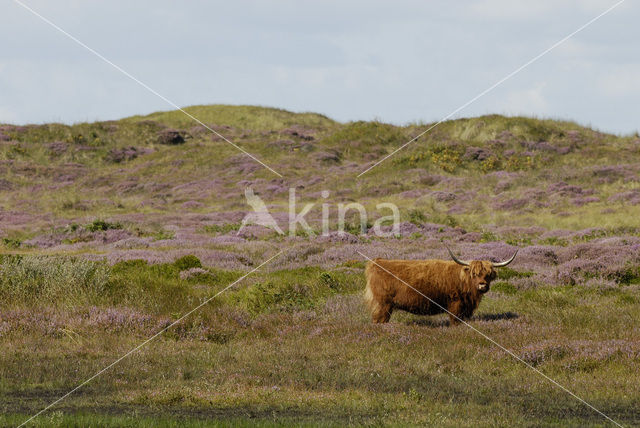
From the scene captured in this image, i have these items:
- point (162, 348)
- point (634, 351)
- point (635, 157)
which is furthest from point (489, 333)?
point (635, 157)

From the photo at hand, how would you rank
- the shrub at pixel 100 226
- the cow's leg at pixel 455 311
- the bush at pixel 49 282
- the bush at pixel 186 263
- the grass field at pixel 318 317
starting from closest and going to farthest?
the grass field at pixel 318 317 < the cow's leg at pixel 455 311 < the bush at pixel 49 282 < the bush at pixel 186 263 < the shrub at pixel 100 226

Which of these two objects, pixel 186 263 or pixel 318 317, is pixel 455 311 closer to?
pixel 318 317

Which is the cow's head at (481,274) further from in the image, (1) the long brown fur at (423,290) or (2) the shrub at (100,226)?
(2) the shrub at (100,226)

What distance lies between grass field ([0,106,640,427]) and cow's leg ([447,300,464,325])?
0.85ft

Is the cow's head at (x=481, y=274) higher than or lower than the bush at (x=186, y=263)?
higher

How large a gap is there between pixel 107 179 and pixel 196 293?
41251 mm

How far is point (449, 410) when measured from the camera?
8.09m

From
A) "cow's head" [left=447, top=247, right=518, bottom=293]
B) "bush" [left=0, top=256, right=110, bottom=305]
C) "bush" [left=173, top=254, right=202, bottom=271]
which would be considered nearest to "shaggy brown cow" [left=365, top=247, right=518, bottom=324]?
"cow's head" [left=447, top=247, right=518, bottom=293]

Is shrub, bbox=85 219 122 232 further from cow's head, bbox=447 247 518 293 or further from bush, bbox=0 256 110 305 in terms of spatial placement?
cow's head, bbox=447 247 518 293

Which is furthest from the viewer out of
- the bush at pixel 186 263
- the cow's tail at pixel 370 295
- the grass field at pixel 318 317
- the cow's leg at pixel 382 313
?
the bush at pixel 186 263

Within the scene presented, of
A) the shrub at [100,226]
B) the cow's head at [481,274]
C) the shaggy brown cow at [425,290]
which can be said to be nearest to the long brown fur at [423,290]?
the shaggy brown cow at [425,290]

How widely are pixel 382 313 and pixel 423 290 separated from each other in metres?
0.97

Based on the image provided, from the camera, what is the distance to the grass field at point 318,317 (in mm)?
8531

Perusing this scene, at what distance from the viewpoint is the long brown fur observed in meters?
13.1
